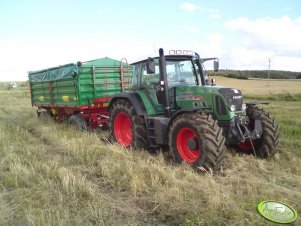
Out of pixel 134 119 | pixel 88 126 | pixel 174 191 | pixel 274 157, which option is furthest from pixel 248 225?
pixel 88 126

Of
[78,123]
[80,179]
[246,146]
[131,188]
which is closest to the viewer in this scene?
[131,188]

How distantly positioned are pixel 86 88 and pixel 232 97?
531 cm

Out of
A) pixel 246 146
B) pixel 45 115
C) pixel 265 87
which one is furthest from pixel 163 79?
pixel 265 87

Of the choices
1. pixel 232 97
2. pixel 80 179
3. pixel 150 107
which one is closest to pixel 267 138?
pixel 232 97

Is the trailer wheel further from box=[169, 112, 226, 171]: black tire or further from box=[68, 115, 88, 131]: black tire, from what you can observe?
box=[68, 115, 88, 131]: black tire

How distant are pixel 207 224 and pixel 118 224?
990 millimetres

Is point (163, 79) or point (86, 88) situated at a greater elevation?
point (163, 79)

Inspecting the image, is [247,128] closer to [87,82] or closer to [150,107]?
[150,107]

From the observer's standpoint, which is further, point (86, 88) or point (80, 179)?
point (86, 88)

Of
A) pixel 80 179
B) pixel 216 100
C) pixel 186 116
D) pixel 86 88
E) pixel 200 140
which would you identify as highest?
pixel 86 88

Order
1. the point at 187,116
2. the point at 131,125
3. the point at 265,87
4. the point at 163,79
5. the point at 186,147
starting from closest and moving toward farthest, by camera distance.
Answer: the point at 187,116 → the point at 186,147 → the point at 163,79 → the point at 131,125 → the point at 265,87

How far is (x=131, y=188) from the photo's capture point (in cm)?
488

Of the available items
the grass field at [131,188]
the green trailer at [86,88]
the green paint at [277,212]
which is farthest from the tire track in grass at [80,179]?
the green trailer at [86,88]

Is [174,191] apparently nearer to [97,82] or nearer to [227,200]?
[227,200]
